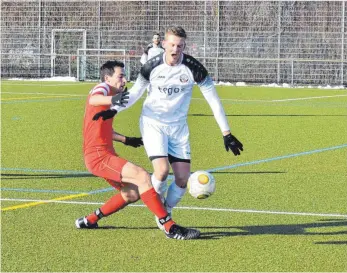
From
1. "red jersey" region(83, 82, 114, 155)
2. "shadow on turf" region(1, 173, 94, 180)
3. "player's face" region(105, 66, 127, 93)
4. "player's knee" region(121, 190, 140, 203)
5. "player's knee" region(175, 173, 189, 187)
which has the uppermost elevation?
"player's face" region(105, 66, 127, 93)

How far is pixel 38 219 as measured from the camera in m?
8.83

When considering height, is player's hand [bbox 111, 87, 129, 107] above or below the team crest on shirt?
below

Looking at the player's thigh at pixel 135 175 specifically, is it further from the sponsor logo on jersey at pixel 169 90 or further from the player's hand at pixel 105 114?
the sponsor logo on jersey at pixel 169 90

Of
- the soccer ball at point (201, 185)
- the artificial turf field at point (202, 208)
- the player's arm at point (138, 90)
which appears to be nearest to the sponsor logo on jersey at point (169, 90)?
the player's arm at point (138, 90)

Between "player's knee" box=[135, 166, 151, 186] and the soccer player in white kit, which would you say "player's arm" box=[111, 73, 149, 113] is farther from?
"player's knee" box=[135, 166, 151, 186]

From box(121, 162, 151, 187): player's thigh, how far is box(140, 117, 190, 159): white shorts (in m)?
0.30

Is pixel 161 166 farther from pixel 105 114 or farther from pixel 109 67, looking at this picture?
pixel 109 67

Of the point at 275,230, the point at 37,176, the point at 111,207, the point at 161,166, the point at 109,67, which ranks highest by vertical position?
the point at 109,67

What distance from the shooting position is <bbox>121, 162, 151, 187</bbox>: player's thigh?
805cm

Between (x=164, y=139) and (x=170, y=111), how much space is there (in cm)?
26

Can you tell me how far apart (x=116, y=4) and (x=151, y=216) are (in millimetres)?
33210

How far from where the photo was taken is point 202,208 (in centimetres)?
962

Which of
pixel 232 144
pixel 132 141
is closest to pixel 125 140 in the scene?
pixel 132 141

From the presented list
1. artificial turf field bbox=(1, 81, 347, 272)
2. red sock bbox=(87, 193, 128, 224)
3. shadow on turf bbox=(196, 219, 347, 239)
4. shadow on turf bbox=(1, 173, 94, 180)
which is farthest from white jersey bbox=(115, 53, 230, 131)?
shadow on turf bbox=(1, 173, 94, 180)
